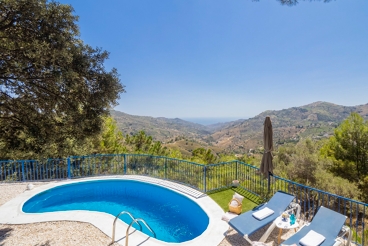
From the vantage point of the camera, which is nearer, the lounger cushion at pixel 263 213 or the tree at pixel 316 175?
the lounger cushion at pixel 263 213

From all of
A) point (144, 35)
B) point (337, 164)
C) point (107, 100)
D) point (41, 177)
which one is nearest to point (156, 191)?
point (107, 100)

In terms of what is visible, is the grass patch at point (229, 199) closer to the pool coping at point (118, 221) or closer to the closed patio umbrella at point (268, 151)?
the pool coping at point (118, 221)

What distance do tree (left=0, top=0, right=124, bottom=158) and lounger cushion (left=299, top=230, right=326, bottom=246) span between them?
17.4 feet

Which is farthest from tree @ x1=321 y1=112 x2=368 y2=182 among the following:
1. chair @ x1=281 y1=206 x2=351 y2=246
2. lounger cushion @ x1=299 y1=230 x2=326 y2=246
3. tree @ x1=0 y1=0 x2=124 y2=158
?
tree @ x1=0 y1=0 x2=124 y2=158

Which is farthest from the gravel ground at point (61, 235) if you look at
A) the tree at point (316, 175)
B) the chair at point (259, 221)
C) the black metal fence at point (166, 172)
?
the tree at point (316, 175)

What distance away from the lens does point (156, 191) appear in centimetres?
888

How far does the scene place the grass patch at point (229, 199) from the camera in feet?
21.4

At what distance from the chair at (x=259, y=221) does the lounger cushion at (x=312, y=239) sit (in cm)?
63

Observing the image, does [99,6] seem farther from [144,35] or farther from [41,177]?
[41,177]

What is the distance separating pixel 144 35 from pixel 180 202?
1421 centimetres

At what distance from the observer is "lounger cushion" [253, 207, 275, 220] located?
4792 millimetres

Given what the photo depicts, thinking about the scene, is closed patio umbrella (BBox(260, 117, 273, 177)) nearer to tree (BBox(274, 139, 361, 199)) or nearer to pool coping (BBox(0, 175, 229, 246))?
pool coping (BBox(0, 175, 229, 246))

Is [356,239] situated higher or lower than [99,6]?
lower

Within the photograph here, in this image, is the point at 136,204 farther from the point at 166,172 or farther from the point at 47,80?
the point at 47,80
